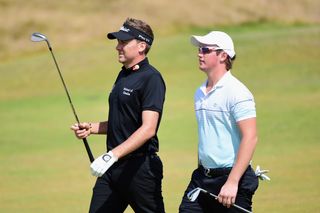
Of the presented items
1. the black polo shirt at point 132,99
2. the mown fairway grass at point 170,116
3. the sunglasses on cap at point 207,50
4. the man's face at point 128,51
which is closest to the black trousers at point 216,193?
the black polo shirt at point 132,99

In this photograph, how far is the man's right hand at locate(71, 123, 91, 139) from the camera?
28.1 ft

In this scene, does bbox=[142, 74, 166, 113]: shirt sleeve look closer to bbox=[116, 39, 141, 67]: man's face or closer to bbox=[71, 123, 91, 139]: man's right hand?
bbox=[116, 39, 141, 67]: man's face

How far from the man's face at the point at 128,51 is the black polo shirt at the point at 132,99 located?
8 cm

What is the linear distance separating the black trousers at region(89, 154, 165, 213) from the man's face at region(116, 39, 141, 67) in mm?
793

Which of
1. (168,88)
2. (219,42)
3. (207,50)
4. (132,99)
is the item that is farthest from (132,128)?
(168,88)

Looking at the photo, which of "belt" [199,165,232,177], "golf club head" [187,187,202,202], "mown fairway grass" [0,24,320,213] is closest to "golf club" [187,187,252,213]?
"golf club head" [187,187,202,202]

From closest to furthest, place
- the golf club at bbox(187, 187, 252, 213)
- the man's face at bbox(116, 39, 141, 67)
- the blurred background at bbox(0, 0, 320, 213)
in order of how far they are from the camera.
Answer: the golf club at bbox(187, 187, 252, 213) → the man's face at bbox(116, 39, 141, 67) → the blurred background at bbox(0, 0, 320, 213)

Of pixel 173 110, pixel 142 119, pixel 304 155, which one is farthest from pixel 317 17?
pixel 142 119

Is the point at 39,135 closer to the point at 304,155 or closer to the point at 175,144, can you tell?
the point at 175,144

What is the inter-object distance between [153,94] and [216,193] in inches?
40.3

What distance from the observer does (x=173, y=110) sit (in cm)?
2412

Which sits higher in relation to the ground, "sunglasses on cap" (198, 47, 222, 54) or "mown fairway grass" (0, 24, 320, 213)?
"sunglasses on cap" (198, 47, 222, 54)

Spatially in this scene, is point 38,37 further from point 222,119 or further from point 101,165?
point 222,119

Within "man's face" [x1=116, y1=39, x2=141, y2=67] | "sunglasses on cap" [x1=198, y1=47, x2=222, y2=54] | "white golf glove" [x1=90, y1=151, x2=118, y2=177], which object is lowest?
"white golf glove" [x1=90, y1=151, x2=118, y2=177]
